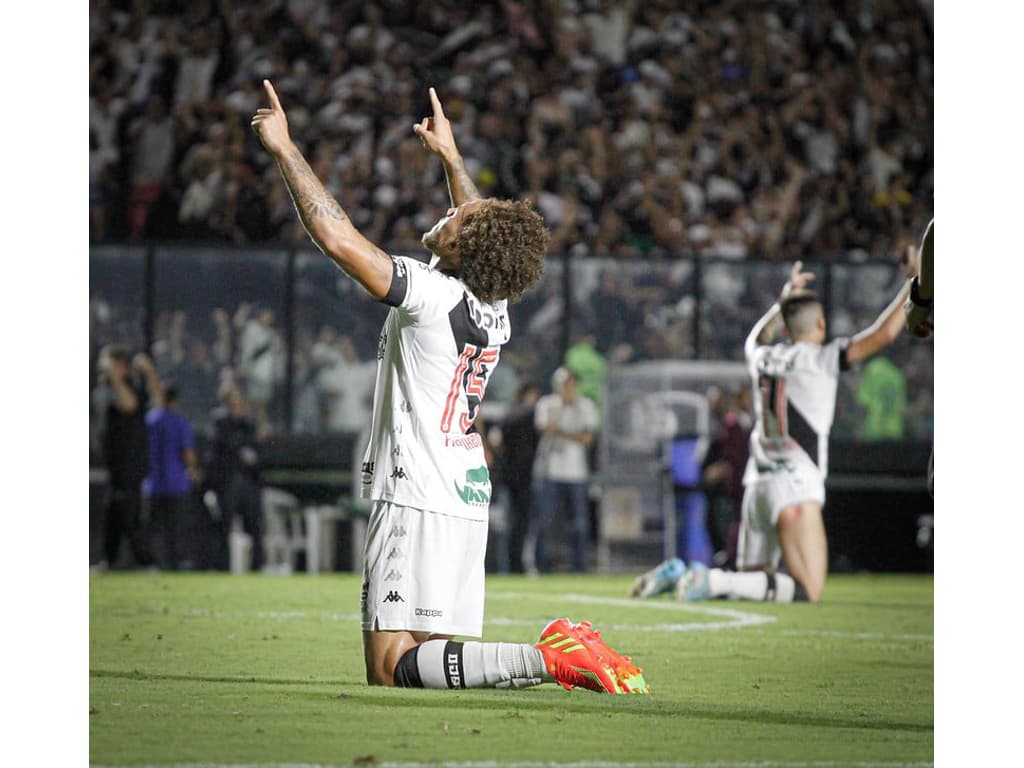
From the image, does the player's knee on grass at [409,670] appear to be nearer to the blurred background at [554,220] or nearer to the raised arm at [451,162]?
the raised arm at [451,162]

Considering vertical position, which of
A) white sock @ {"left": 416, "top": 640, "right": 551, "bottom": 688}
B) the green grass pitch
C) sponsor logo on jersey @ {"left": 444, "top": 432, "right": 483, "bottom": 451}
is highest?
sponsor logo on jersey @ {"left": 444, "top": 432, "right": 483, "bottom": 451}

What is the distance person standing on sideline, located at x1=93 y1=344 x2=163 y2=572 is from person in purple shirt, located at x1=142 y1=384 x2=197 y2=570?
11 centimetres

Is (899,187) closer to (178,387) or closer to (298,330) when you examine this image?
(298,330)

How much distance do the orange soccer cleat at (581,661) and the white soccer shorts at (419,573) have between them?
37cm

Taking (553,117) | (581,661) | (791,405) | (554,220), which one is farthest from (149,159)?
(581,661)

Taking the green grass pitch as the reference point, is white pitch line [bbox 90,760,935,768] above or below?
above

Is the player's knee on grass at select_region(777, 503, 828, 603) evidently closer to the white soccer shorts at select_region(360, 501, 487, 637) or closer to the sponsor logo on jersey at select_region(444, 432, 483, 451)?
the sponsor logo on jersey at select_region(444, 432, 483, 451)

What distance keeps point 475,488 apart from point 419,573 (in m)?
0.43

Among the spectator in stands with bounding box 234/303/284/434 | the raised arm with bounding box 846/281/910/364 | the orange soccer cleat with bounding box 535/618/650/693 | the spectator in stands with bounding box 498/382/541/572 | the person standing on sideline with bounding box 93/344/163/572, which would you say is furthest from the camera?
the spectator in stands with bounding box 498/382/541/572

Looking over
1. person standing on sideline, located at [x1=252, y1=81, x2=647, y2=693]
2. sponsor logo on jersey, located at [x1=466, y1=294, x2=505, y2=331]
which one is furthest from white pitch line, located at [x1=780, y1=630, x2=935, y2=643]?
sponsor logo on jersey, located at [x1=466, y1=294, x2=505, y2=331]

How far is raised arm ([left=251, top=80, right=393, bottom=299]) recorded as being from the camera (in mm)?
6105

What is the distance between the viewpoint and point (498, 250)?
654 cm

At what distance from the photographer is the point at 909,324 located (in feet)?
21.8

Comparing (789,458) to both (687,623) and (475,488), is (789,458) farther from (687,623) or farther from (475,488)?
(475,488)
